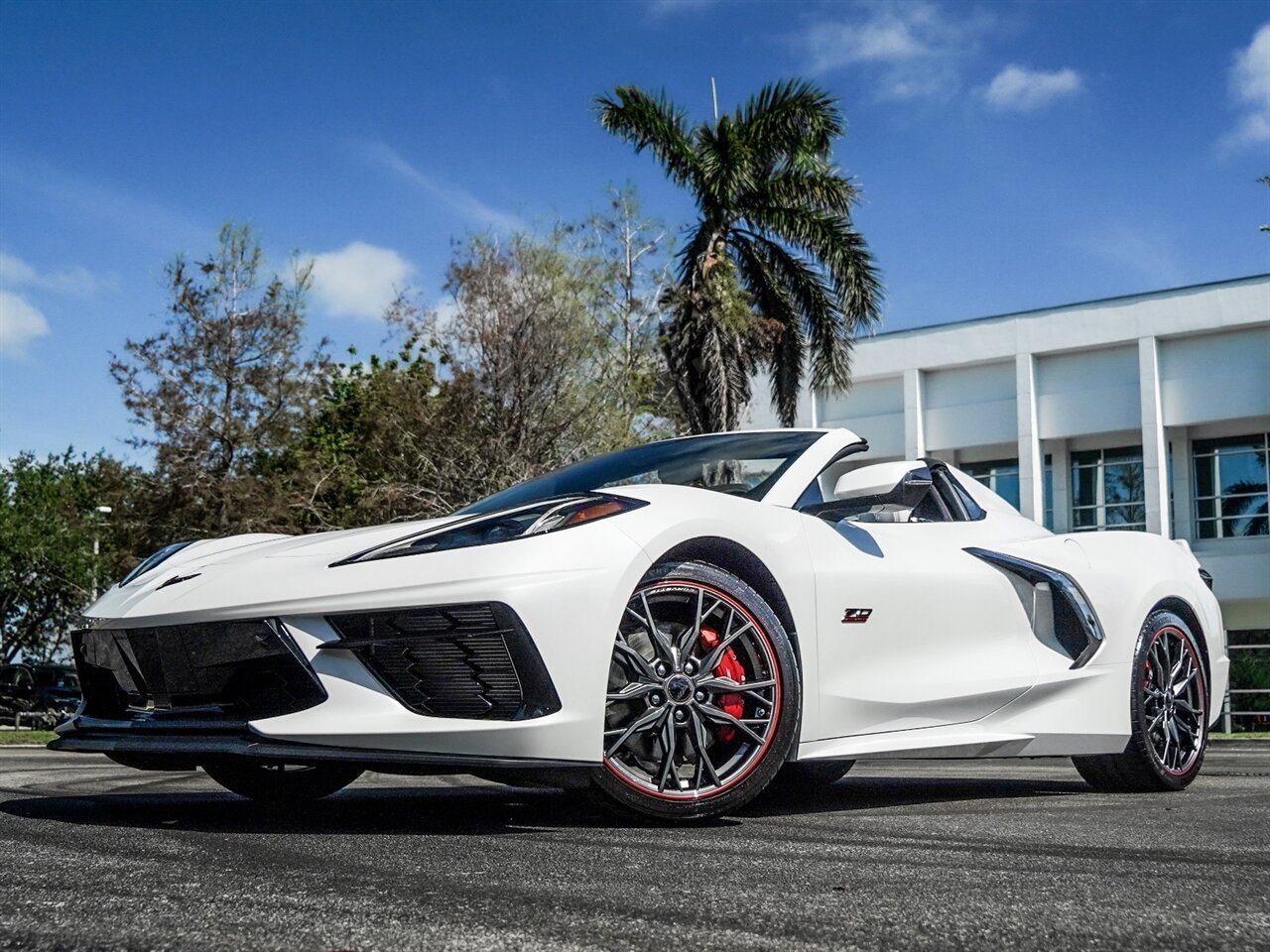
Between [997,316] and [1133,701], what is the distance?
33.0 meters

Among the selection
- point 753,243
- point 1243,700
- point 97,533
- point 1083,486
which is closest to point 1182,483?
point 1083,486

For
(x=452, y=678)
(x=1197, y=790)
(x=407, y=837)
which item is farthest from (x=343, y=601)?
(x=1197, y=790)

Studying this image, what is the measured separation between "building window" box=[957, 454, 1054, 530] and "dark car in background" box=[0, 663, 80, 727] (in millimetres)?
22266

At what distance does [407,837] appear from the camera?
148 inches

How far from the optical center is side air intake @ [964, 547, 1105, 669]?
17.9 feet

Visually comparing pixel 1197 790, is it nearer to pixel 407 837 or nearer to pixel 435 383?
pixel 407 837

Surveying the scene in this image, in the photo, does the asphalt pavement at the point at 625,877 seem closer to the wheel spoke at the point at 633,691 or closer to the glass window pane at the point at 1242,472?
the wheel spoke at the point at 633,691

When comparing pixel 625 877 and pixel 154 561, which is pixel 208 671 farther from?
pixel 625 877

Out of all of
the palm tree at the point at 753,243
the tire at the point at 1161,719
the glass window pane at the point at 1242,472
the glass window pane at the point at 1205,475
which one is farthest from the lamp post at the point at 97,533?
the tire at the point at 1161,719

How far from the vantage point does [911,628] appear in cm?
484

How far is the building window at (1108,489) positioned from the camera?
3669 centimetres

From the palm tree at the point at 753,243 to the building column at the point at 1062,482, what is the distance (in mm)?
16527

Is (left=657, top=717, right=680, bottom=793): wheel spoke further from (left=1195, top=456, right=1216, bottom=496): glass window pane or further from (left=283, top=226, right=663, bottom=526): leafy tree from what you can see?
(left=1195, top=456, right=1216, bottom=496): glass window pane

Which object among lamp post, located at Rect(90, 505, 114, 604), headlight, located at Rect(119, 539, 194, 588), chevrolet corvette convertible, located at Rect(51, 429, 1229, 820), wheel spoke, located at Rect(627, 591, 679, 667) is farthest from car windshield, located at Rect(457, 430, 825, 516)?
lamp post, located at Rect(90, 505, 114, 604)
